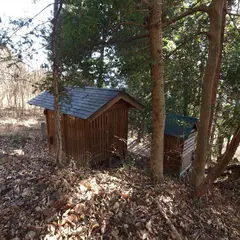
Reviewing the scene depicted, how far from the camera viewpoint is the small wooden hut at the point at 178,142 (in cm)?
706

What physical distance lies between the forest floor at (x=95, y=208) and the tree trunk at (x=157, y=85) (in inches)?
21.6

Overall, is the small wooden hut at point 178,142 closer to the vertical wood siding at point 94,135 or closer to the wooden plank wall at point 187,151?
the wooden plank wall at point 187,151

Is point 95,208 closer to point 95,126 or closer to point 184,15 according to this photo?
point 95,126

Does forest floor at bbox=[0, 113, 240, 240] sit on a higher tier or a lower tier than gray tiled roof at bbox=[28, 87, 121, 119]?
lower

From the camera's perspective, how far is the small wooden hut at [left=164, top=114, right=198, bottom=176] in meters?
7.06

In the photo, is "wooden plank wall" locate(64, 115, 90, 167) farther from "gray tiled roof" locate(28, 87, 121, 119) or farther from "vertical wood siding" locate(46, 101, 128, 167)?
"gray tiled roof" locate(28, 87, 121, 119)

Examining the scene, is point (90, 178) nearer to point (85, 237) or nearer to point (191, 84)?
point (85, 237)

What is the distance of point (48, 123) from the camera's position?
8.33 metres

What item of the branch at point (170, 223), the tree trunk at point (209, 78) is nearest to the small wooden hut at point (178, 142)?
the tree trunk at point (209, 78)

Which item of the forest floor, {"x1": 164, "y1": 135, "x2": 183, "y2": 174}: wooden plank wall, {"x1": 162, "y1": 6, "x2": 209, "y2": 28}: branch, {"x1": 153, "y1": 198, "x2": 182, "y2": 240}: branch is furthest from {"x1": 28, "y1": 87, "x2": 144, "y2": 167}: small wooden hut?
{"x1": 153, "y1": 198, "x2": 182, "y2": 240}: branch

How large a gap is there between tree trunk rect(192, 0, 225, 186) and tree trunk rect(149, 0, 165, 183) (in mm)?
1733

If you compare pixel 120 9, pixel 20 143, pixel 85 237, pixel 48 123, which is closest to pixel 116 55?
pixel 120 9

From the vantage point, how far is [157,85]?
12.8 ft

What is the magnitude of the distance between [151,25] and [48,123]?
6.43 meters
